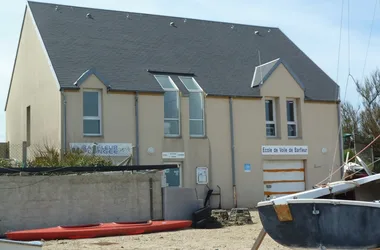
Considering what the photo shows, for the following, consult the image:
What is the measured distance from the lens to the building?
79.0ft

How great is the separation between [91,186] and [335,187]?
879cm

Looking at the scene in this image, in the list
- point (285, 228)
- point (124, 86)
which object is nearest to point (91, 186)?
point (124, 86)

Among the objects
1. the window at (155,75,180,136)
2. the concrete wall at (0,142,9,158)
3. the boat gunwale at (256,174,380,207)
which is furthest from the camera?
the concrete wall at (0,142,9,158)

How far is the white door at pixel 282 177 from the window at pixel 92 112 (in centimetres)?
795

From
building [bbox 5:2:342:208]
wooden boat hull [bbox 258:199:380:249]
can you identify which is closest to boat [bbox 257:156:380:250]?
wooden boat hull [bbox 258:199:380:249]

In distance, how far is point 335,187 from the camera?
11.2m

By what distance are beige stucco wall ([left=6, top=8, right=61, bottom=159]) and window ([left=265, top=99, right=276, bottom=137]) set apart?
973cm

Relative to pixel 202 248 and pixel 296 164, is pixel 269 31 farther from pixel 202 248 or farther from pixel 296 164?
pixel 202 248

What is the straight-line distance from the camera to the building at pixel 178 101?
79.0ft

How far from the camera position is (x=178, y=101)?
25406mm

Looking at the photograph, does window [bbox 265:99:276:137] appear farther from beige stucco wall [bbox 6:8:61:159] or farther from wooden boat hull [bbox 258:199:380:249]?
wooden boat hull [bbox 258:199:380:249]

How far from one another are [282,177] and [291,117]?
115 inches

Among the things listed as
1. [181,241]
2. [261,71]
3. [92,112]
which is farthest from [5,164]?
[261,71]

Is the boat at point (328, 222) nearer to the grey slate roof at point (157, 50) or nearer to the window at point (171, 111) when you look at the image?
the grey slate roof at point (157, 50)
